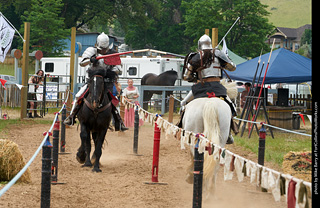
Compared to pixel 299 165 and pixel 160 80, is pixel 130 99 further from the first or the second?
pixel 160 80

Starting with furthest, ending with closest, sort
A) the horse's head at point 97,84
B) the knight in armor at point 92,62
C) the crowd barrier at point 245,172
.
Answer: the knight in armor at point 92,62, the horse's head at point 97,84, the crowd barrier at point 245,172

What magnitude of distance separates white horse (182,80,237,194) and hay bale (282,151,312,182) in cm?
194

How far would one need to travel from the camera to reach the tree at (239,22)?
44250 millimetres

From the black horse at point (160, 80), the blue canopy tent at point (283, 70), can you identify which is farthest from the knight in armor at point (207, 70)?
the black horse at point (160, 80)

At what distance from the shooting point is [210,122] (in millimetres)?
6836

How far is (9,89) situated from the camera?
21.8 m

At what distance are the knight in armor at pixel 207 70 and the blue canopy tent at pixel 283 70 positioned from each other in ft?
29.1

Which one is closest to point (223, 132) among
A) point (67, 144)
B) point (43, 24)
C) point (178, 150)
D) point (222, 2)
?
point (178, 150)

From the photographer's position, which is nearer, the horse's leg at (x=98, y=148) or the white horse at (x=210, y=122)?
the white horse at (x=210, y=122)

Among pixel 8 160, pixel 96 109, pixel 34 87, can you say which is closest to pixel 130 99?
pixel 34 87

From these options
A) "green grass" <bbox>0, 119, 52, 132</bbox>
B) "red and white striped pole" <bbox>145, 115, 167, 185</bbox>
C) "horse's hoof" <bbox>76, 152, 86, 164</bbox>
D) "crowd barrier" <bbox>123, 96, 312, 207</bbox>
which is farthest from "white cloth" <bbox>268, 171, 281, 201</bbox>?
"green grass" <bbox>0, 119, 52, 132</bbox>

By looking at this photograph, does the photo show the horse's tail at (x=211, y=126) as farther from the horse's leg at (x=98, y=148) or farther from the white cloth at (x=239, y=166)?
the horse's leg at (x=98, y=148)

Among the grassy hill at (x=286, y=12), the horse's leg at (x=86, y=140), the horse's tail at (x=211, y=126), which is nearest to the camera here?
the horse's tail at (x=211, y=126)

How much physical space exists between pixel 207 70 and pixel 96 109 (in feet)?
8.31
